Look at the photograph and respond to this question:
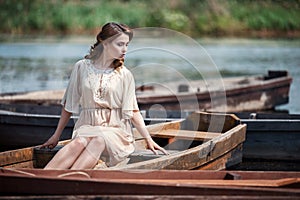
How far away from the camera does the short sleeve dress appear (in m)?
6.68

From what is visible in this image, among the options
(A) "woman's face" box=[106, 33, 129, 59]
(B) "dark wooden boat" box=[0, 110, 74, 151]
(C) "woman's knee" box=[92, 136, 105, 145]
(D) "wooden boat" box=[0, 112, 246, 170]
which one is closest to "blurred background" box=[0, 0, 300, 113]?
(B) "dark wooden boat" box=[0, 110, 74, 151]

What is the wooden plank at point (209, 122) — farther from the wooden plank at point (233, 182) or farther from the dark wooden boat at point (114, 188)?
the dark wooden boat at point (114, 188)

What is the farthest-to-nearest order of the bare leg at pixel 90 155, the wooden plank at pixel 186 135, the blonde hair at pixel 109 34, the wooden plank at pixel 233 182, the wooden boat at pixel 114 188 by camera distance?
the wooden plank at pixel 186 135 → the blonde hair at pixel 109 34 → the bare leg at pixel 90 155 → the wooden plank at pixel 233 182 → the wooden boat at pixel 114 188

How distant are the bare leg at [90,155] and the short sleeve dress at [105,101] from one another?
189mm

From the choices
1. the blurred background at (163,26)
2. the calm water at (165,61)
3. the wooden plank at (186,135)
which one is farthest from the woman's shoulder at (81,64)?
the blurred background at (163,26)

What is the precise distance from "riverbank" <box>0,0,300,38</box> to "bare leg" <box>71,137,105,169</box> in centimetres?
2941

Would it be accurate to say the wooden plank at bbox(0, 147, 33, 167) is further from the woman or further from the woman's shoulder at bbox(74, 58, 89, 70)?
the woman's shoulder at bbox(74, 58, 89, 70)

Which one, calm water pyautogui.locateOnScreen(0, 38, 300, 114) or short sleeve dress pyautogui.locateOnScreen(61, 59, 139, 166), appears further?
calm water pyautogui.locateOnScreen(0, 38, 300, 114)

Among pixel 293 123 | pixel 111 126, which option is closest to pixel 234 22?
pixel 293 123

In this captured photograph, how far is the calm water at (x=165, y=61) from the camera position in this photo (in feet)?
74.0

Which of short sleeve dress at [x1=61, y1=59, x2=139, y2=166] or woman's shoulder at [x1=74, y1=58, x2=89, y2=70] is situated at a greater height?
woman's shoulder at [x1=74, y1=58, x2=89, y2=70]

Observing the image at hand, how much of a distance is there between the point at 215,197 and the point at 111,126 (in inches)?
53.2

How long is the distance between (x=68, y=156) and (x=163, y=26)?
32898 mm

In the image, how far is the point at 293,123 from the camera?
10180 millimetres
